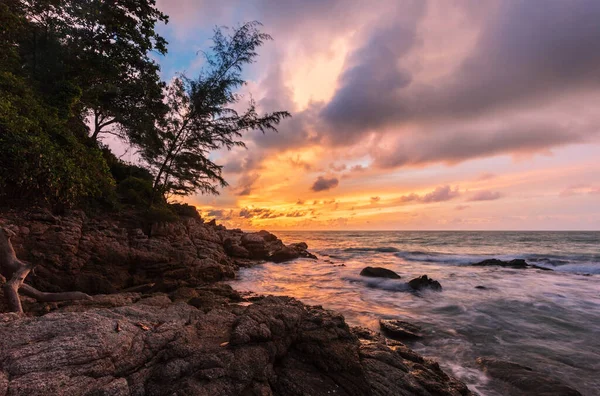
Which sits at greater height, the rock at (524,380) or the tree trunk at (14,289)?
the tree trunk at (14,289)

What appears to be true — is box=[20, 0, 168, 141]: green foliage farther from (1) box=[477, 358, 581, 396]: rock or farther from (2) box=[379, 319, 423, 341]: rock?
(1) box=[477, 358, 581, 396]: rock

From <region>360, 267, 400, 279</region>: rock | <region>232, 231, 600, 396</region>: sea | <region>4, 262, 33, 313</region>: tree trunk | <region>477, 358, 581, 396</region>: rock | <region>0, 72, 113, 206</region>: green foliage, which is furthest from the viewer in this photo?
<region>360, 267, 400, 279</region>: rock

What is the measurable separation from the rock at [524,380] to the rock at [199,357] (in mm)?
1748

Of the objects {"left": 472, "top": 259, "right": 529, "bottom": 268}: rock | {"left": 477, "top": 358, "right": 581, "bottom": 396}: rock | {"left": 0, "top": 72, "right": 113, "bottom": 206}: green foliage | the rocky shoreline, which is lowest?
{"left": 472, "top": 259, "right": 529, "bottom": 268}: rock

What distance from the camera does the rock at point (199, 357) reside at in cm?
363

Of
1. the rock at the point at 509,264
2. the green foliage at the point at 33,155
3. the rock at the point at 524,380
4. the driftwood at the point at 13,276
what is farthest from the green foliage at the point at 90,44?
the rock at the point at 509,264

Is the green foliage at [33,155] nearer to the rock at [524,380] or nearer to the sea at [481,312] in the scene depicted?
the sea at [481,312]

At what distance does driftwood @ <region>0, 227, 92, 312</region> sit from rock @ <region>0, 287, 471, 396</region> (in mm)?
2302

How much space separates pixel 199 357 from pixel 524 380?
24.2 feet

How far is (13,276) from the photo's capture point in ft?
21.9

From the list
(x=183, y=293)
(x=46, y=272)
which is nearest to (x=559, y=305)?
(x=183, y=293)

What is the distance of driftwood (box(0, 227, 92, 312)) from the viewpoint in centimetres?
640

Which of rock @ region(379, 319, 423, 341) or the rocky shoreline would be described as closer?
the rocky shoreline

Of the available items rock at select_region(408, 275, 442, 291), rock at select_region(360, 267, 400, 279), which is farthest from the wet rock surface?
rock at select_region(408, 275, 442, 291)
